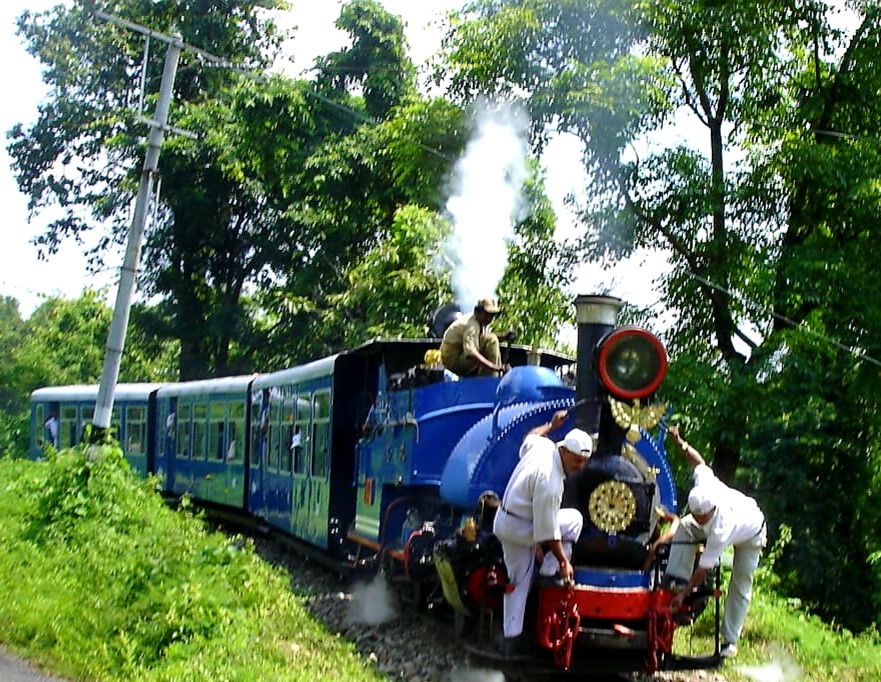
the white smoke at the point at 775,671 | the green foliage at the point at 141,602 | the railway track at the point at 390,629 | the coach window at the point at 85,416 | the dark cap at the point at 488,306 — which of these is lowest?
the white smoke at the point at 775,671

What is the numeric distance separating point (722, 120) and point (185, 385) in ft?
31.3

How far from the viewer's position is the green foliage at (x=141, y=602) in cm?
742

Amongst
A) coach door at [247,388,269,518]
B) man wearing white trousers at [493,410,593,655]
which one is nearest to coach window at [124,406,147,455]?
coach door at [247,388,269,518]

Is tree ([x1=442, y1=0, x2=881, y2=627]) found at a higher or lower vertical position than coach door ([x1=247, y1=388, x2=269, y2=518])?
higher

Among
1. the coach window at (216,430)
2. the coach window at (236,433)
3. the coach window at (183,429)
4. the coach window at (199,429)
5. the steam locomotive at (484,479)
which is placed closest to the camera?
the steam locomotive at (484,479)

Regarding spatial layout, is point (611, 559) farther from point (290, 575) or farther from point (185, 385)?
point (185, 385)

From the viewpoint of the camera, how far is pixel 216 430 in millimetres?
17000

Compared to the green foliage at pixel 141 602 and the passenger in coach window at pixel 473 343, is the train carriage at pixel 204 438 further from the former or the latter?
the passenger in coach window at pixel 473 343

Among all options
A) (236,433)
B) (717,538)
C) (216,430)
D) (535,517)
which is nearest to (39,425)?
(216,430)

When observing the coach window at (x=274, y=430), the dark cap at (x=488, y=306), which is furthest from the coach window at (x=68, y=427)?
the dark cap at (x=488, y=306)

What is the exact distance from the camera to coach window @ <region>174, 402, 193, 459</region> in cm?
1845

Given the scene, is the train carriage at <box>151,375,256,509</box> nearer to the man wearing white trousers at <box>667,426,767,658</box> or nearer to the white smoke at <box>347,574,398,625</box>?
the white smoke at <box>347,574,398,625</box>

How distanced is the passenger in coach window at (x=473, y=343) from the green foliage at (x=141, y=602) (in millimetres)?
2211

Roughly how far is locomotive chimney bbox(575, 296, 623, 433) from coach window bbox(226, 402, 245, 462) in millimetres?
9134
